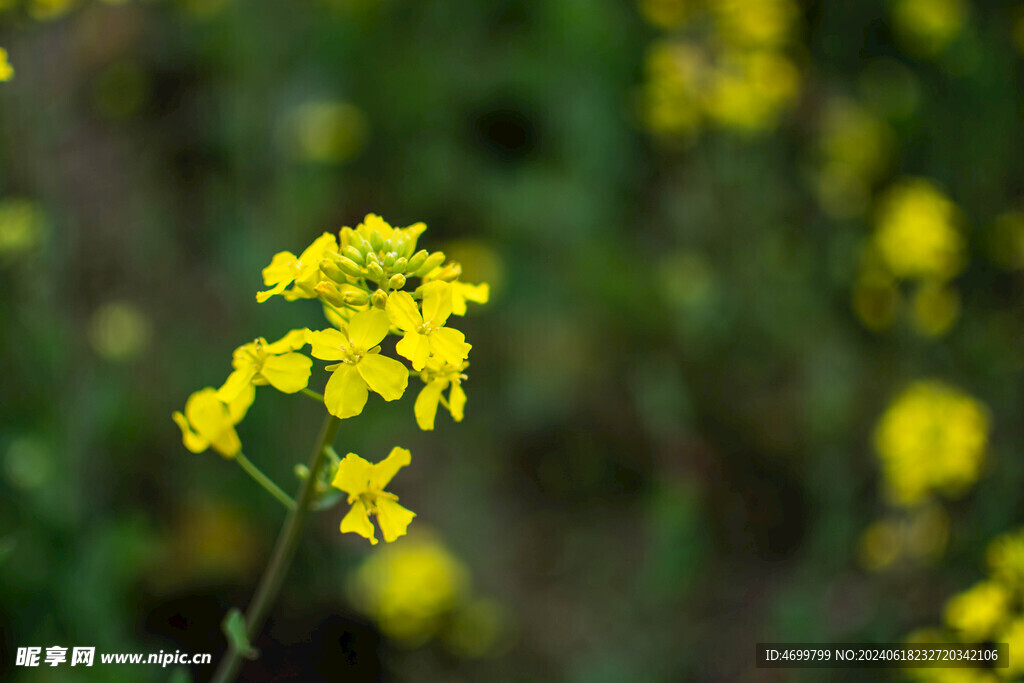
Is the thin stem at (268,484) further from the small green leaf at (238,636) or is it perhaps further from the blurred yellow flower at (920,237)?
the blurred yellow flower at (920,237)

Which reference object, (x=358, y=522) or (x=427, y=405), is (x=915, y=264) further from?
(x=358, y=522)

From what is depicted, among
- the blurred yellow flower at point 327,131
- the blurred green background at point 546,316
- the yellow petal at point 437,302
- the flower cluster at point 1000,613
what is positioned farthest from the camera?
the blurred yellow flower at point 327,131

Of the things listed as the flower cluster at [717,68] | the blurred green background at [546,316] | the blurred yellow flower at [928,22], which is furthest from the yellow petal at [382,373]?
the blurred yellow flower at [928,22]

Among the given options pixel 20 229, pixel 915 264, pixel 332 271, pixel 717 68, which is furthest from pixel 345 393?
pixel 717 68

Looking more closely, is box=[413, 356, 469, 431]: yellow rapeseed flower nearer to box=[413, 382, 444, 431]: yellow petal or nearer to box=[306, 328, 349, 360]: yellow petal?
box=[413, 382, 444, 431]: yellow petal

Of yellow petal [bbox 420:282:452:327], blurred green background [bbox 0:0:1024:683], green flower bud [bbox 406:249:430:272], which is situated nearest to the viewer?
yellow petal [bbox 420:282:452:327]

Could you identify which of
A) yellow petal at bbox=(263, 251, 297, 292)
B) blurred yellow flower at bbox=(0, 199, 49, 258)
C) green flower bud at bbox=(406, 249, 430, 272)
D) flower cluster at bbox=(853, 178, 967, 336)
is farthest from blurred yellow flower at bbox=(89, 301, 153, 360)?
flower cluster at bbox=(853, 178, 967, 336)
